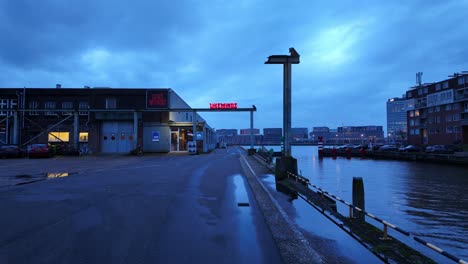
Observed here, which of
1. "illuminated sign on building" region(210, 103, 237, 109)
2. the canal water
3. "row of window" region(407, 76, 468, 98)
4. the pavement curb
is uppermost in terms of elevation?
"row of window" region(407, 76, 468, 98)

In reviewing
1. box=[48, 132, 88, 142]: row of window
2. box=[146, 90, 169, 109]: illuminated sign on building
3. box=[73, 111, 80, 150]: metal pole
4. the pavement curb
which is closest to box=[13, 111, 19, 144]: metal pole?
box=[48, 132, 88, 142]: row of window

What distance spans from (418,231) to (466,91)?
83.6m

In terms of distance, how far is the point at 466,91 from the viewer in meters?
77.0

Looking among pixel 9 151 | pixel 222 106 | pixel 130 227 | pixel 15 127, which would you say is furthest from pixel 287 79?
pixel 15 127

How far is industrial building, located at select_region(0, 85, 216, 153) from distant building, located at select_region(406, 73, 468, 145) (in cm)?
6925

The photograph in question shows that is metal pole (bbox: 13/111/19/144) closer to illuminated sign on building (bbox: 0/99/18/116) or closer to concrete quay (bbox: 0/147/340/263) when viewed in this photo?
illuminated sign on building (bbox: 0/99/18/116)

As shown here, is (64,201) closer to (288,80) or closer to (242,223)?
(242,223)

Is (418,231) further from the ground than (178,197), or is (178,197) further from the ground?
(178,197)

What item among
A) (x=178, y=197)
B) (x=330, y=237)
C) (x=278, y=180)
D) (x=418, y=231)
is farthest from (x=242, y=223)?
(x=278, y=180)

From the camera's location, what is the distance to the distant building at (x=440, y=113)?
77.4 meters

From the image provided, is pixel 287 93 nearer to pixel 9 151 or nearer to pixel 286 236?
pixel 286 236

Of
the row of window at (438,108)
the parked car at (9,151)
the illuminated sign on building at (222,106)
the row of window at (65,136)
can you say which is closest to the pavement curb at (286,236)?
the parked car at (9,151)

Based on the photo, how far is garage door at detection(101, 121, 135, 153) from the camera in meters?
42.5

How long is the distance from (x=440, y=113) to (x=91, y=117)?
3388 inches
